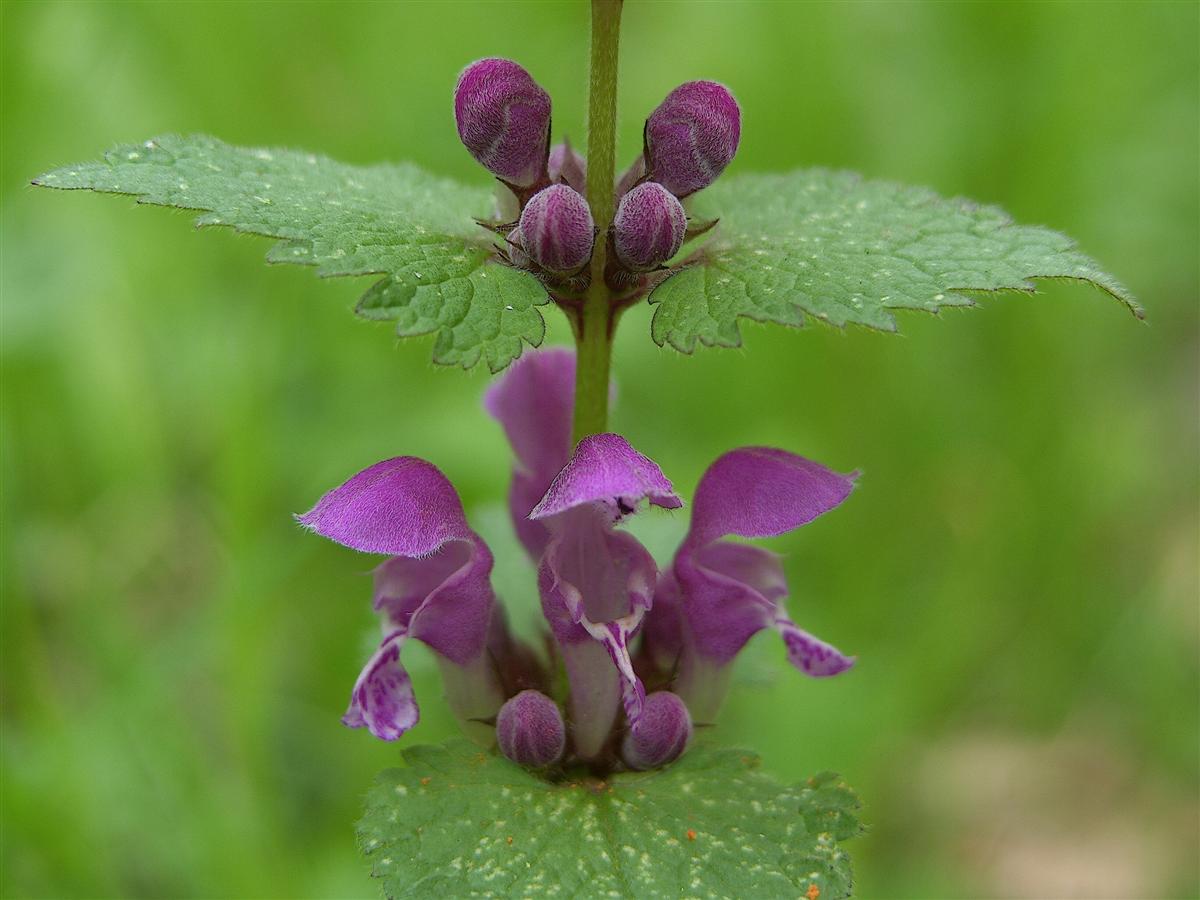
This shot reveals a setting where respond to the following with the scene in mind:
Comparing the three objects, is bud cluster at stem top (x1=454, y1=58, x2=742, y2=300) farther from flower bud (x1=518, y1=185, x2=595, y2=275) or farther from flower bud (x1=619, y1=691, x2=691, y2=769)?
flower bud (x1=619, y1=691, x2=691, y2=769)

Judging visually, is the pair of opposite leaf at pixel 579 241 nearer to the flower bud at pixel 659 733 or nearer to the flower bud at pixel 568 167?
the flower bud at pixel 568 167

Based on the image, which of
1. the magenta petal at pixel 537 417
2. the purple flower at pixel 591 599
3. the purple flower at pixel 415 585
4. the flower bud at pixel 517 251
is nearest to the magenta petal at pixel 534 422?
the magenta petal at pixel 537 417

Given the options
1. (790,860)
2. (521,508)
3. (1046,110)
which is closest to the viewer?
(790,860)

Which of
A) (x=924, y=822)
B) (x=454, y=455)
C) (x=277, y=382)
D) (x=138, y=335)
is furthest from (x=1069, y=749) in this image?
(x=138, y=335)

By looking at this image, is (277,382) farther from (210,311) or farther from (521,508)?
(521,508)

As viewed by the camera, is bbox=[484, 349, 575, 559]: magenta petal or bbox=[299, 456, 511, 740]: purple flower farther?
bbox=[484, 349, 575, 559]: magenta petal

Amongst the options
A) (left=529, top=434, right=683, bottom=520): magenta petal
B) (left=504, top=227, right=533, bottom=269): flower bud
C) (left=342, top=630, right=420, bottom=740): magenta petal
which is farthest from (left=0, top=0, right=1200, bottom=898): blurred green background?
(left=504, top=227, right=533, bottom=269): flower bud
